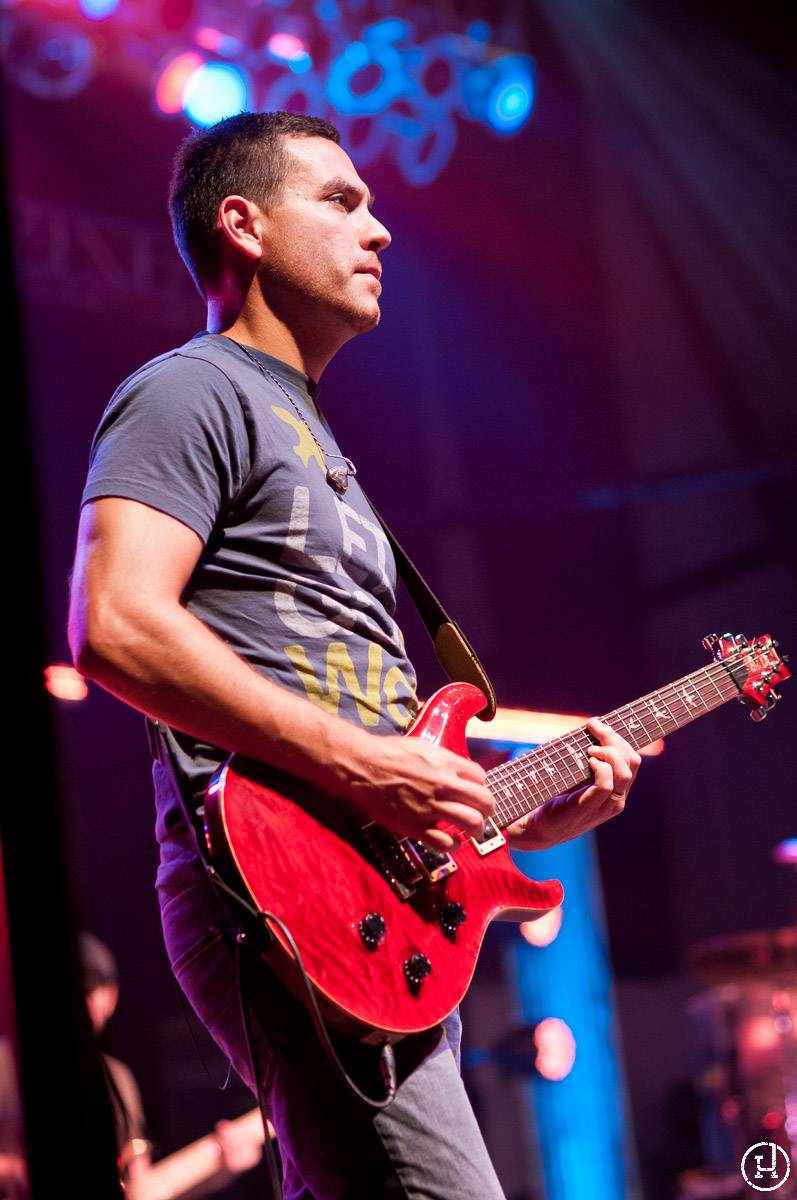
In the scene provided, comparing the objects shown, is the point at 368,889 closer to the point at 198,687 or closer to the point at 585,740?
the point at 198,687

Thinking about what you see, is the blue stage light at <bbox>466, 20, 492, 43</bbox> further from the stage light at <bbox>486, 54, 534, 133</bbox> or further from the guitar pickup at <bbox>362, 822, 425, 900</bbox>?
the guitar pickup at <bbox>362, 822, 425, 900</bbox>

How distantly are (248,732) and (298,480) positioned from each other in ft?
1.58

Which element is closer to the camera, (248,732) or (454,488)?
(248,732)

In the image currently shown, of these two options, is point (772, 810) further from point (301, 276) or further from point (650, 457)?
point (301, 276)

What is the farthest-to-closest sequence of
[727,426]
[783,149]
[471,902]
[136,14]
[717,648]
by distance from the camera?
[727,426], [783,149], [136,14], [717,648], [471,902]

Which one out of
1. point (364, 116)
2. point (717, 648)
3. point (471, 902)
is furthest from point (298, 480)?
point (364, 116)

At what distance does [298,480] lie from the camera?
1.73 m

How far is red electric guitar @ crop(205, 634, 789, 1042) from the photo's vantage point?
1.39 m

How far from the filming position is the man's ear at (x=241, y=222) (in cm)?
209

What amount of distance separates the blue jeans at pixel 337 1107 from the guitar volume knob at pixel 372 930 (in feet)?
0.40

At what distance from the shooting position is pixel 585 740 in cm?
205

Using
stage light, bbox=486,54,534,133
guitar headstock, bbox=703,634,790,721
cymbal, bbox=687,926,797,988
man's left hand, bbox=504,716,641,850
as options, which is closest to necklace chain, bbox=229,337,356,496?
man's left hand, bbox=504,716,641,850

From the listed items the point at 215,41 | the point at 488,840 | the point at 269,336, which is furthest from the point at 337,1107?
the point at 215,41

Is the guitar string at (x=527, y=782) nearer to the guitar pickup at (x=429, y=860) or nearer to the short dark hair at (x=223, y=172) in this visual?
the guitar pickup at (x=429, y=860)
